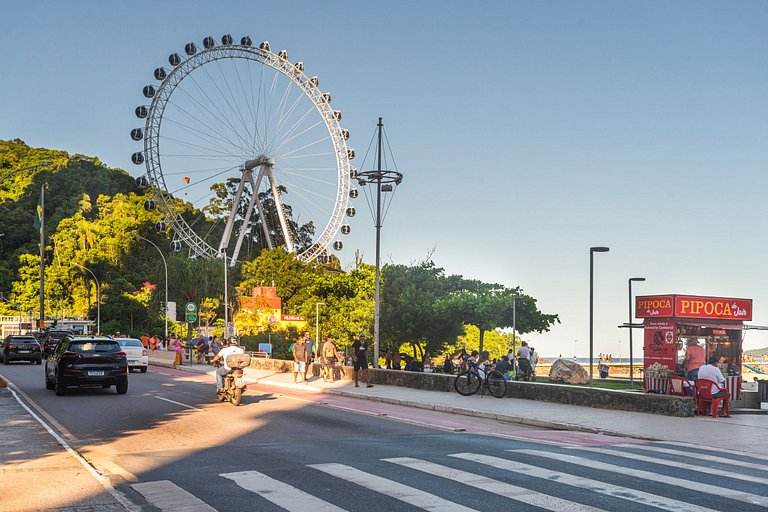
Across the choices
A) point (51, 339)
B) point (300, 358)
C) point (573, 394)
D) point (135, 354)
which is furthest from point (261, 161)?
point (573, 394)

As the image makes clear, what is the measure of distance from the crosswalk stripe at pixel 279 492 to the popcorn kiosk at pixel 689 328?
662 inches

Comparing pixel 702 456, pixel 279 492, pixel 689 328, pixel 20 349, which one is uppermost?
pixel 689 328

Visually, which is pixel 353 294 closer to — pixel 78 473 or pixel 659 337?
pixel 659 337

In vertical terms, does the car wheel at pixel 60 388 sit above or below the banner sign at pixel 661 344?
below

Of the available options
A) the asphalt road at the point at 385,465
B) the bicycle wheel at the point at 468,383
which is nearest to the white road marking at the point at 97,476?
the asphalt road at the point at 385,465

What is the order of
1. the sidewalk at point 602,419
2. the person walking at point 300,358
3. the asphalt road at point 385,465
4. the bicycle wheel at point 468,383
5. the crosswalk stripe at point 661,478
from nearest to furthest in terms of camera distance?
the asphalt road at point 385,465 → the crosswalk stripe at point 661,478 → the sidewalk at point 602,419 → the bicycle wheel at point 468,383 → the person walking at point 300,358

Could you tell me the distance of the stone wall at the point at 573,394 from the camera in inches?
711

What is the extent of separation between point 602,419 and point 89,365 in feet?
46.9

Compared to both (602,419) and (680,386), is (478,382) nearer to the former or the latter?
(680,386)

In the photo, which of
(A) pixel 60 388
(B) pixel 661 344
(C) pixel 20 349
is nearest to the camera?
(A) pixel 60 388

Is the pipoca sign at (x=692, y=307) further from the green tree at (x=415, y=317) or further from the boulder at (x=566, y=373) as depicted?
the green tree at (x=415, y=317)

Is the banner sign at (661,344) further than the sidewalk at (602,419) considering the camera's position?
Yes

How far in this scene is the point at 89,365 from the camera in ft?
75.9

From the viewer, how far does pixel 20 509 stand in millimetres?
8008
